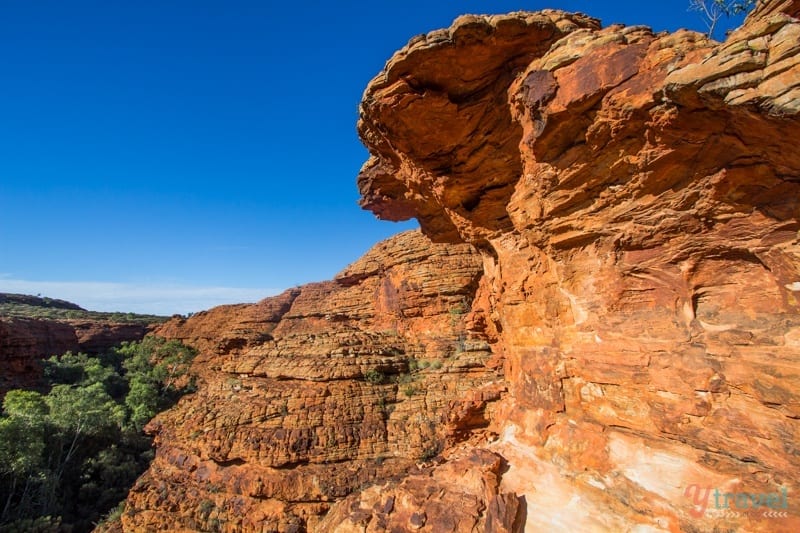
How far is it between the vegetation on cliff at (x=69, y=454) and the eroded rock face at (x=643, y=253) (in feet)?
80.5

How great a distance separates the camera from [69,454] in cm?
2402

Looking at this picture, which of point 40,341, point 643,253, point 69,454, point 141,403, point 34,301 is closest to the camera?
point 643,253

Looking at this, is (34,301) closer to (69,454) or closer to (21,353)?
(21,353)


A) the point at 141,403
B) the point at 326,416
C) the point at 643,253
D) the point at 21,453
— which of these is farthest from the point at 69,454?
the point at 643,253

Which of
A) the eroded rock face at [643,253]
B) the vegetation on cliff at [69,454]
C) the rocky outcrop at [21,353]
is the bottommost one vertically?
the vegetation on cliff at [69,454]

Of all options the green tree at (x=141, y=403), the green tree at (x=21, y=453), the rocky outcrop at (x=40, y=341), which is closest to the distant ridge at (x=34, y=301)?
the rocky outcrop at (x=40, y=341)

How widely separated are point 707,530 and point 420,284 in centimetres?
2587

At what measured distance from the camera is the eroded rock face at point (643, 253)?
16.4 ft

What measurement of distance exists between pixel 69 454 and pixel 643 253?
109 feet

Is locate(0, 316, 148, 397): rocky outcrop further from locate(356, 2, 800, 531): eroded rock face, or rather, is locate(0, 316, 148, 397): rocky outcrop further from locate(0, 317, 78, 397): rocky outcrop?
locate(356, 2, 800, 531): eroded rock face

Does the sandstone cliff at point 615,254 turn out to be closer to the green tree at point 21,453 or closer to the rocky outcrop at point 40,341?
the green tree at point 21,453

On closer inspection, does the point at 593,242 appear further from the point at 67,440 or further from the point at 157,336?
the point at 157,336

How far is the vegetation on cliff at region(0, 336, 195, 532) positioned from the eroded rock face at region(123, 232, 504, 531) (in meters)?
3.23

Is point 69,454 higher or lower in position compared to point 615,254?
lower
